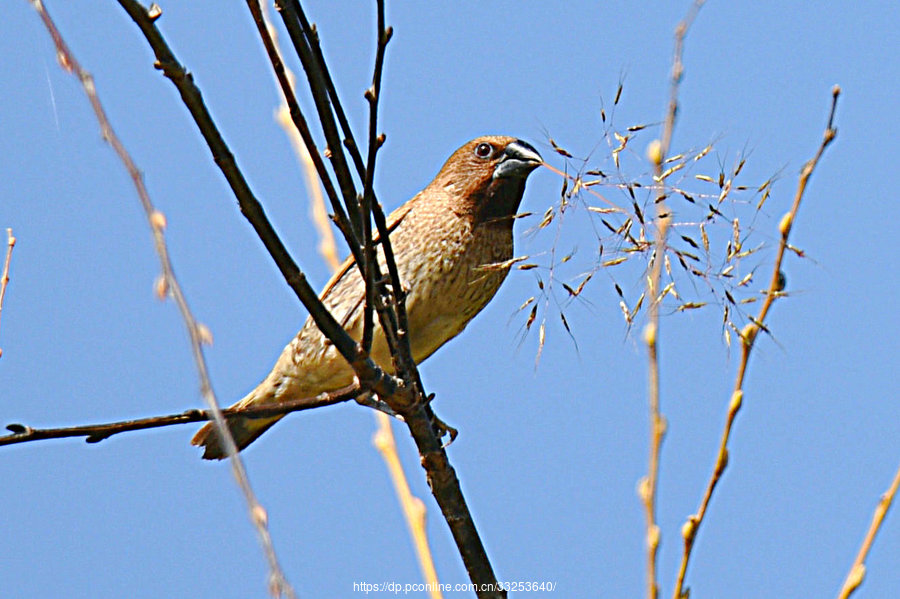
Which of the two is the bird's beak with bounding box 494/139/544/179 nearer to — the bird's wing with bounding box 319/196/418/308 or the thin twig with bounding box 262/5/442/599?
the bird's wing with bounding box 319/196/418/308

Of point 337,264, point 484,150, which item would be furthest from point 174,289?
point 484,150

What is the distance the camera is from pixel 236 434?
5.36m

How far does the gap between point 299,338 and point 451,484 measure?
186 cm

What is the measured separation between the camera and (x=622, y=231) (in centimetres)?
243

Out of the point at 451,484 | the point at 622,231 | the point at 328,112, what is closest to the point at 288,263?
the point at 328,112

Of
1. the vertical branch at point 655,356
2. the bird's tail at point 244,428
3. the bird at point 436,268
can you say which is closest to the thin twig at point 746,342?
the vertical branch at point 655,356

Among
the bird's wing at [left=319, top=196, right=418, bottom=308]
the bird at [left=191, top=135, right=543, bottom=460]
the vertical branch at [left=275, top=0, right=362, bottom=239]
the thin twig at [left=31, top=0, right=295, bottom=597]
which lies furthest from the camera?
the bird's wing at [left=319, top=196, right=418, bottom=308]

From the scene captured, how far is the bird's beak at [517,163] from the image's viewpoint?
16.4 ft

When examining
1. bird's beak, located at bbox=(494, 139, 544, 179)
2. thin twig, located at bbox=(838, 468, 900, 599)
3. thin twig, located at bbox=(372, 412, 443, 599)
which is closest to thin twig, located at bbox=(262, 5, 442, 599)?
thin twig, located at bbox=(372, 412, 443, 599)

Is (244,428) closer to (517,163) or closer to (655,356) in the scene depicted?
(517,163)

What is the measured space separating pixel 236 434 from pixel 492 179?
166cm

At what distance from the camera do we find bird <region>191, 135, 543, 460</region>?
4.72 m

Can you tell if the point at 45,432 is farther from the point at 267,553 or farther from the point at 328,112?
the point at 267,553

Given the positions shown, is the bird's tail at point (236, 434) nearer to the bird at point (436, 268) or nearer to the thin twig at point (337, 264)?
the bird at point (436, 268)
